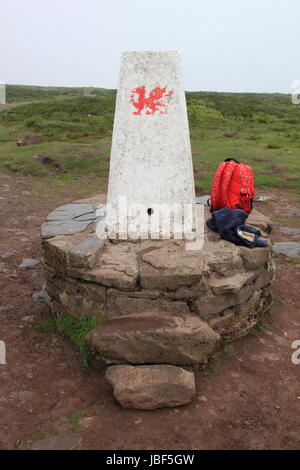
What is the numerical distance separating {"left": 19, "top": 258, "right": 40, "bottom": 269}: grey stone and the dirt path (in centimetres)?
105

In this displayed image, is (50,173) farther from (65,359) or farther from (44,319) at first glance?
Result: (65,359)

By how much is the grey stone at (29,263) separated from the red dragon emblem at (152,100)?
10.6ft

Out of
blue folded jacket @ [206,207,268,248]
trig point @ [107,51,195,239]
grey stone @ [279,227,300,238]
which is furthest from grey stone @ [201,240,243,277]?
grey stone @ [279,227,300,238]

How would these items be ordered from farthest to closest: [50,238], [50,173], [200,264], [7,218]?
[50,173] → [7,218] → [50,238] → [200,264]

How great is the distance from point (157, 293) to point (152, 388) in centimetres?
96

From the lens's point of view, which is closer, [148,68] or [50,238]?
[148,68]

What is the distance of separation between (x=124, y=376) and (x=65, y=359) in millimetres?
882

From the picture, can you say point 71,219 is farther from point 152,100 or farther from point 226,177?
point 226,177

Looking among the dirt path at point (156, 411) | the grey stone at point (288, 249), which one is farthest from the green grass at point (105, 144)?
the dirt path at point (156, 411)

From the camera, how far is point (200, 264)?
411cm

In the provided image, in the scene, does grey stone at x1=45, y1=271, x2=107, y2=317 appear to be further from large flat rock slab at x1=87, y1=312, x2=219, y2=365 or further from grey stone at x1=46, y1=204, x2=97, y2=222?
grey stone at x1=46, y1=204, x2=97, y2=222

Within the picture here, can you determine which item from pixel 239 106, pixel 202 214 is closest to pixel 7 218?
pixel 202 214

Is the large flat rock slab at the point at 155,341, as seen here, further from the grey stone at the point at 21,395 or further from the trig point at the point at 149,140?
the trig point at the point at 149,140

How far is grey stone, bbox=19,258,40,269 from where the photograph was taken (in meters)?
6.31
